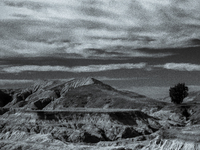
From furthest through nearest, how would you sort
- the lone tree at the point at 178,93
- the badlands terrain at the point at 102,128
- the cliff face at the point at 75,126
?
the lone tree at the point at 178,93, the cliff face at the point at 75,126, the badlands terrain at the point at 102,128

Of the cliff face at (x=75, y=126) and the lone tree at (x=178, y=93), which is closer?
the cliff face at (x=75, y=126)

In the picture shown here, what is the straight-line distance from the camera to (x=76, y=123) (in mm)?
122062

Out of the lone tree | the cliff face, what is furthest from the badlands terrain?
the lone tree

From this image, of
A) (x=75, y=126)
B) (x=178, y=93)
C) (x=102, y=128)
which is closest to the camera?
(x=102, y=128)

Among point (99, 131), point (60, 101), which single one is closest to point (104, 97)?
point (60, 101)

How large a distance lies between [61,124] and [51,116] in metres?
9.93

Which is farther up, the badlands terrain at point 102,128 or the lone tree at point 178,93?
the lone tree at point 178,93

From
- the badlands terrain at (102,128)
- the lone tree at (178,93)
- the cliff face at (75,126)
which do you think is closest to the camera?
the badlands terrain at (102,128)

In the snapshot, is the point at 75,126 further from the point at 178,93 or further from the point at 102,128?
the point at 178,93

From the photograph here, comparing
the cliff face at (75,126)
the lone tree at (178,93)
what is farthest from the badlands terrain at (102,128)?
the lone tree at (178,93)

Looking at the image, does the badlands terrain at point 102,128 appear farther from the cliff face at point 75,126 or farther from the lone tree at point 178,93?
the lone tree at point 178,93

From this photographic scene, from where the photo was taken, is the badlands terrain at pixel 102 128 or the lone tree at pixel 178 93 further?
the lone tree at pixel 178 93

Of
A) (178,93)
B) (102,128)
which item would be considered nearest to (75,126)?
(102,128)

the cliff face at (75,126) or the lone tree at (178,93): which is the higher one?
the lone tree at (178,93)
